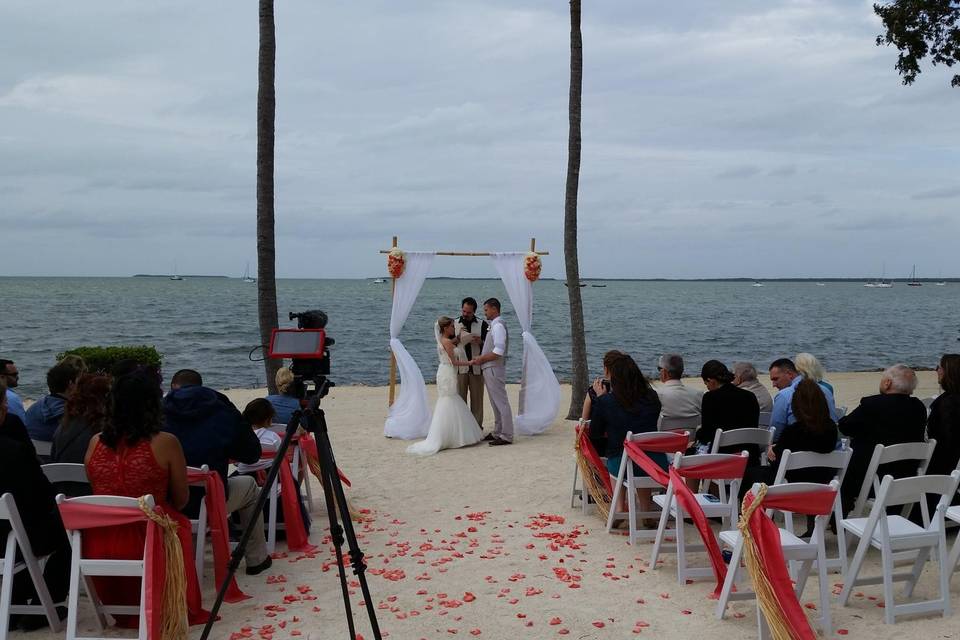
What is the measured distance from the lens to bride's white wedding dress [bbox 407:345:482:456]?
9.75m

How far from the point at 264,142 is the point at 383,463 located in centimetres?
370

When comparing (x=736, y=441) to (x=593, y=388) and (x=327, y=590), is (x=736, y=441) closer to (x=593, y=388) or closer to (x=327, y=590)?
(x=593, y=388)

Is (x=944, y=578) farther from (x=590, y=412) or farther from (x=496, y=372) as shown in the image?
(x=496, y=372)

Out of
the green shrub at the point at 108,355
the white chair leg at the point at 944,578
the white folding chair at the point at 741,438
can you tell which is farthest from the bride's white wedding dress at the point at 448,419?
the white chair leg at the point at 944,578

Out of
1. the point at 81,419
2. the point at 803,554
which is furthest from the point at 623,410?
the point at 81,419

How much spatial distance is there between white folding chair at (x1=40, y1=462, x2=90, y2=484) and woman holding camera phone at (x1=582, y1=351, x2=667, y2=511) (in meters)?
3.43

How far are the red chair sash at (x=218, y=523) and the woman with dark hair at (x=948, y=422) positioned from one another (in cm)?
452

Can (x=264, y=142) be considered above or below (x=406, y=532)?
above

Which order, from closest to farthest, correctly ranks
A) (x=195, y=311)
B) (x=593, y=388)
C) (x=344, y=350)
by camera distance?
(x=593, y=388) → (x=344, y=350) → (x=195, y=311)

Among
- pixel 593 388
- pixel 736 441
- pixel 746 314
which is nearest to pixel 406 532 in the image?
pixel 593 388

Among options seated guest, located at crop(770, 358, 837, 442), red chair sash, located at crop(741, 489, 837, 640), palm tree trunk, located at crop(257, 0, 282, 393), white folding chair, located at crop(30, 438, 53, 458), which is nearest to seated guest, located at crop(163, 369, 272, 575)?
white folding chair, located at crop(30, 438, 53, 458)

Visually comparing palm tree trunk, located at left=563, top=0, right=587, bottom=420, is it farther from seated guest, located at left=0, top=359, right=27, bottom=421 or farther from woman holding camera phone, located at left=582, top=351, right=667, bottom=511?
seated guest, located at left=0, top=359, right=27, bottom=421

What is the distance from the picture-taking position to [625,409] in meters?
6.27

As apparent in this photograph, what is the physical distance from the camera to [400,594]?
16.7 feet
